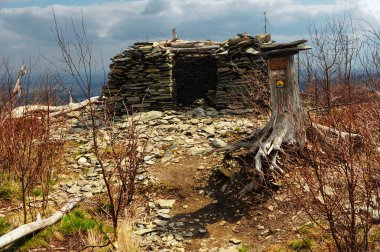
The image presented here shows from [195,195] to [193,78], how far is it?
8060mm

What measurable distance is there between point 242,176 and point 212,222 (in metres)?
1.26

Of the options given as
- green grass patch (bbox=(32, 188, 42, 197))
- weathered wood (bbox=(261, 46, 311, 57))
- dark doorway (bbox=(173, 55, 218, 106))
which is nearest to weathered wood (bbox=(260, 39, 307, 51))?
weathered wood (bbox=(261, 46, 311, 57))

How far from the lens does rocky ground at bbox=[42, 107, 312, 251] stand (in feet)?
18.8

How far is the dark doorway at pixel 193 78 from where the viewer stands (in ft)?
46.8

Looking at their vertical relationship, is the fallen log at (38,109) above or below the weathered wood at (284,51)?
below

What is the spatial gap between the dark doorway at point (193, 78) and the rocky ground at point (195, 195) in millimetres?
3897

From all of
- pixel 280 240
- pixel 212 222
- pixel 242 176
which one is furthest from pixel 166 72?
pixel 280 240

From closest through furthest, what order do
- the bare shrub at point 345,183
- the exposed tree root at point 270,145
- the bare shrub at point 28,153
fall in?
the bare shrub at point 345,183
the bare shrub at point 28,153
the exposed tree root at point 270,145

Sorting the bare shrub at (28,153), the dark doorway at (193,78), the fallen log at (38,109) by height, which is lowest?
the bare shrub at (28,153)

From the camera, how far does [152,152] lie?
903cm

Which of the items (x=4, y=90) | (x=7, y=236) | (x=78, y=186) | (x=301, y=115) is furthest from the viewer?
(x=4, y=90)

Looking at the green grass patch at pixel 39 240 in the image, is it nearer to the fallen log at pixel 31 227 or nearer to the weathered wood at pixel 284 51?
the fallen log at pixel 31 227

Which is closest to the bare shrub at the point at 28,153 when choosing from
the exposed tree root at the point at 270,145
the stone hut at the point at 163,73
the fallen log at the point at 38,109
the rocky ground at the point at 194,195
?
the fallen log at the point at 38,109

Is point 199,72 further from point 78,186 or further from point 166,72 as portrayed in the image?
point 78,186
